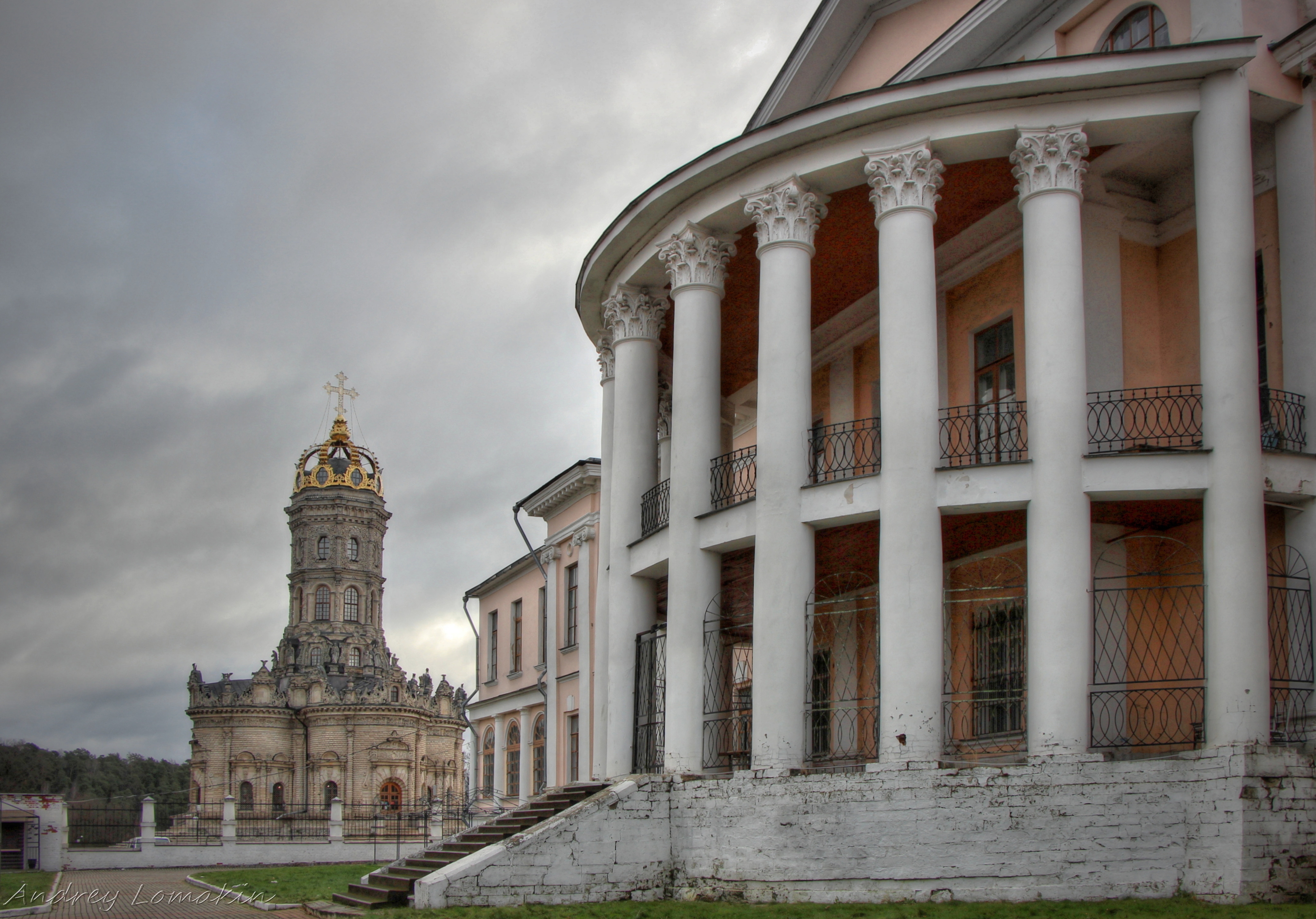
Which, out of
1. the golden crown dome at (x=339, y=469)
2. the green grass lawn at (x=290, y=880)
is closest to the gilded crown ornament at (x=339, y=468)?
the golden crown dome at (x=339, y=469)

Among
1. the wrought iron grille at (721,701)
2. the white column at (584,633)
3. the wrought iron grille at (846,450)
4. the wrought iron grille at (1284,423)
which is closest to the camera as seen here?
the wrought iron grille at (1284,423)

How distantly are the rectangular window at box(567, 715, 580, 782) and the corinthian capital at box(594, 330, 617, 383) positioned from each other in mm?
11469

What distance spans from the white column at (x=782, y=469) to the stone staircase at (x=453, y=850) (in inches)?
99.9

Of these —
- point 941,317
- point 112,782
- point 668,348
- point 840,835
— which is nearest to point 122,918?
point 840,835

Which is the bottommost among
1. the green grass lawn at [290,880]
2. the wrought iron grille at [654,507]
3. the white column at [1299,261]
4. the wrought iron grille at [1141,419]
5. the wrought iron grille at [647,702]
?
the green grass lawn at [290,880]

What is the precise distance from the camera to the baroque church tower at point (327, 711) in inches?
2776

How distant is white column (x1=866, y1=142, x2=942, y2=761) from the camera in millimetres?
13500

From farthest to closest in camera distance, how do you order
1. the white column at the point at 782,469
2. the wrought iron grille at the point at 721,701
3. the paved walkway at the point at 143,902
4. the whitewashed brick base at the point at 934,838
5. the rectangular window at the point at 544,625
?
the rectangular window at the point at 544,625
the paved walkway at the point at 143,902
the wrought iron grille at the point at 721,701
the white column at the point at 782,469
the whitewashed brick base at the point at 934,838

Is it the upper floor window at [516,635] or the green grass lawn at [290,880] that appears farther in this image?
the upper floor window at [516,635]

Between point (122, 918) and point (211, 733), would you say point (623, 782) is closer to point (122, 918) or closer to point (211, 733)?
point (122, 918)

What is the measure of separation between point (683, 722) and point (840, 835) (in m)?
2.97

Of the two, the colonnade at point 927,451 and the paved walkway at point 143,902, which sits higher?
the colonnade at point 927,451

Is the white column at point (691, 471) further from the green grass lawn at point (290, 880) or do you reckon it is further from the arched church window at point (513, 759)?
the arched church window at point (513, 759)

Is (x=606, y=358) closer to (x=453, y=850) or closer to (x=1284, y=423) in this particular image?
(x=453, y=850)
